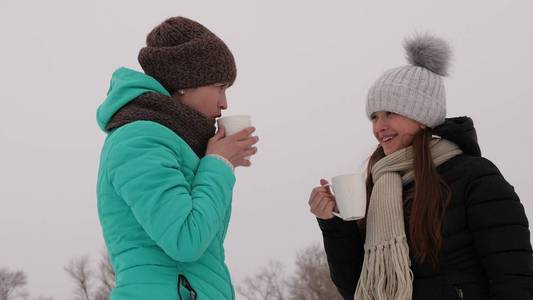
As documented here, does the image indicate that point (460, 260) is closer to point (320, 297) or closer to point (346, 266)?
point (346, 266)

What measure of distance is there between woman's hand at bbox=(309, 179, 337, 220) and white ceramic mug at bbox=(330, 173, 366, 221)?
0.29 m

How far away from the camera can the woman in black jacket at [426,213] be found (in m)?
2.74

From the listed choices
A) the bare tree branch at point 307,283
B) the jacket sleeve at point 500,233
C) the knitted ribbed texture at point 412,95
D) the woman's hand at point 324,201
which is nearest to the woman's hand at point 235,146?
the woman's hand at point 324,201

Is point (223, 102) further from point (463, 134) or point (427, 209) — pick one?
point (463, 134)

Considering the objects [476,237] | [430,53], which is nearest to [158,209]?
[476,237]

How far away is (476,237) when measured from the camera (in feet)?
9.16

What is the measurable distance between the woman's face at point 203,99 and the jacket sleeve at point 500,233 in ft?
4.42

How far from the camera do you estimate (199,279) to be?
2.25 m

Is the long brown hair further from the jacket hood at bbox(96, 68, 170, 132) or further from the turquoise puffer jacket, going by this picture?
the jacket hood at bbox(96, 68, 170, 132)

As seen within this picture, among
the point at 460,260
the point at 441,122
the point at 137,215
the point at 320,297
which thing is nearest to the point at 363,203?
the point at 460,260

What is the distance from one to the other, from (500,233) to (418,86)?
0.94 meters

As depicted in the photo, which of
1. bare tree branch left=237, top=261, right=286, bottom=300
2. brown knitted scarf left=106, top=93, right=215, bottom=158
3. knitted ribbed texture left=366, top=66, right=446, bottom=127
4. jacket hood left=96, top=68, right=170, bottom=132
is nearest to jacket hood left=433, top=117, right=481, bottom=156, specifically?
knitted ribbed texture left=366, top=66, right=446, bottom=127

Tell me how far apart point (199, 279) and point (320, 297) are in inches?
1407

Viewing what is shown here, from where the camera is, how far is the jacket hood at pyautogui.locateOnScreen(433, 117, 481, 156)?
305cm
